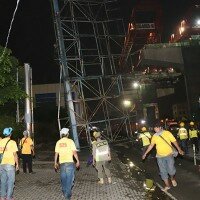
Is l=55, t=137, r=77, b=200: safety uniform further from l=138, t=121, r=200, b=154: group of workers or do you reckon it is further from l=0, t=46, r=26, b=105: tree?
l=138, t=121, r=200, b=154: group of workers

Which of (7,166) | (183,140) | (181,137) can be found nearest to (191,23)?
(181,137)

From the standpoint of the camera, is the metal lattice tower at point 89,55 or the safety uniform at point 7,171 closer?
the safety uniform at point 7,171

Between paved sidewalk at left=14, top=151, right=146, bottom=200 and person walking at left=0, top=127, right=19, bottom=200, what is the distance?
1.45m

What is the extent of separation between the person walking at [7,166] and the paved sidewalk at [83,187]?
1446 mm

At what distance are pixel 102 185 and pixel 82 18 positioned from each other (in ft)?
61.7

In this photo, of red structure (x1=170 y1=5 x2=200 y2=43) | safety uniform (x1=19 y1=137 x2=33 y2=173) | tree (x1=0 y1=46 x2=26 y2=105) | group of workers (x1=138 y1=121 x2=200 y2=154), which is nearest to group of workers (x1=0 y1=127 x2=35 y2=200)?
tree (x1=0 y1=46 x2=26 y2=105)

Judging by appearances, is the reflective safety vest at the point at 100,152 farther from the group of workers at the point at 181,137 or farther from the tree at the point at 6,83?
the group of workers at the point at 181,137

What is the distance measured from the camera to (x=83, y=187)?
1077 centimetres

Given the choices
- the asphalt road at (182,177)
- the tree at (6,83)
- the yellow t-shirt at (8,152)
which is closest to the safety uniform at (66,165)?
the yellow t-shirt at (8,152)

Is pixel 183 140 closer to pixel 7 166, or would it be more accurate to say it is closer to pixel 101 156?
pixel 101 156

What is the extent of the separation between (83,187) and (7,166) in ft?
10.5

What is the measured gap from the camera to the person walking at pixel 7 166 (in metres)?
8.18

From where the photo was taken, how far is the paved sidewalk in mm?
9383

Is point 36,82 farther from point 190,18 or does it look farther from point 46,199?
point 46,199
